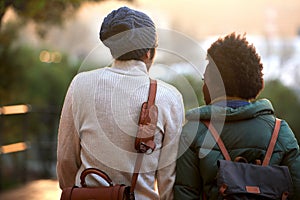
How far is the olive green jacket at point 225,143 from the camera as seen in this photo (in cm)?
310

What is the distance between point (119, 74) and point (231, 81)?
55cm

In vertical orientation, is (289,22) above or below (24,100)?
above

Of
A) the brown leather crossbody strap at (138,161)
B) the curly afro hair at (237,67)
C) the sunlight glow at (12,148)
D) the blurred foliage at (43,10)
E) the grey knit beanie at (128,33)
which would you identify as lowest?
the sunlight glow at (12,148)

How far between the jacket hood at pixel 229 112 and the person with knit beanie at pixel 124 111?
0.10 meters

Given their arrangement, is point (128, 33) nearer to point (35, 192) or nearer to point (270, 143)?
point (270, 143)

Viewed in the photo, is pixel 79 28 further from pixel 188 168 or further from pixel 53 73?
pixel 188 168

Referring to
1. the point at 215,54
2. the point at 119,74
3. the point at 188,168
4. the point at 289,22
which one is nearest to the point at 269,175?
the point at 188,168

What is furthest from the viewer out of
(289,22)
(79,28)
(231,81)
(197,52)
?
(79,28)

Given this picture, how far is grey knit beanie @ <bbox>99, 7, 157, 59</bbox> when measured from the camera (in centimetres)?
308

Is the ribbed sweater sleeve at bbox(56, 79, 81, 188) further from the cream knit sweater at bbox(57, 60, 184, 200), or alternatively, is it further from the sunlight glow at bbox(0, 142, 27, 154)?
the sunlight glow at bbox(0, 142, 27, 154)

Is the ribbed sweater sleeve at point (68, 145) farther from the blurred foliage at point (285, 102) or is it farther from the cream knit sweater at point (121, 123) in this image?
the blurred foliage at point (285, 102)

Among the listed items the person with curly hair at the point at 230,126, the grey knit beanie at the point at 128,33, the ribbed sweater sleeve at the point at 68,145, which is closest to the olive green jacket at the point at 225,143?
the person with curly hair at the point at 230,126

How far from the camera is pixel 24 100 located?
12.9 meters

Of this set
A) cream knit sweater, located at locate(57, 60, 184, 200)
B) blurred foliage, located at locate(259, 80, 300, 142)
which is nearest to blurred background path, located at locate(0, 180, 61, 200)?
blurred foliage, located at locate(259, 80, 300, 142)
